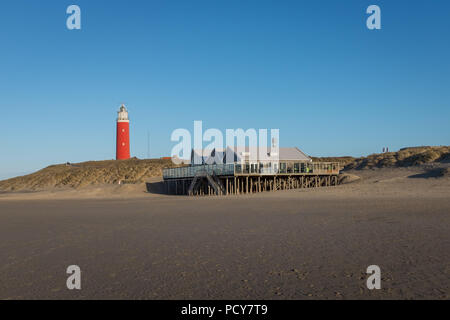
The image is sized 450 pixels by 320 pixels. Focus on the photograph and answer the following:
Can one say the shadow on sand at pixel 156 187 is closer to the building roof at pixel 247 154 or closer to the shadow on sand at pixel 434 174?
the building roof at pixel 247 154

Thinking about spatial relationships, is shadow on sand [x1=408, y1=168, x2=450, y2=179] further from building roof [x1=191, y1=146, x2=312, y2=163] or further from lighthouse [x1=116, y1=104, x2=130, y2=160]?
lighthouse [x1=116, y1=104, x2=130, y2=160]

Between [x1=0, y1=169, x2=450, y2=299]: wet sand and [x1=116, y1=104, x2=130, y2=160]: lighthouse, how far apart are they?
60929 mm

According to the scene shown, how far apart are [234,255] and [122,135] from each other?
69.9 m

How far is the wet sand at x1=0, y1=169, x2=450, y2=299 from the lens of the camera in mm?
6184

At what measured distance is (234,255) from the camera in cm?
854

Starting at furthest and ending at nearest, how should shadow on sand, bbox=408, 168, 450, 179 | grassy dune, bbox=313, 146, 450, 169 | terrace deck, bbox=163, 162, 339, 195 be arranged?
grassy dune, bbox=313, 146, 450, 169 → terrace deck, bbox=163, 162, 339, 195 → shadow on sand, bbox=408, 168, 450, 179

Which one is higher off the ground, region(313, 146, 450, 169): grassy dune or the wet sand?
region(313, 146, 450, 169): grassy dune

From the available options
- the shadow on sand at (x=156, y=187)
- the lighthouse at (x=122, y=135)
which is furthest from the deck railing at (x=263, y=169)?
the lighthouse at (x=122, y=135)

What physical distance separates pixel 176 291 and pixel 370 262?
363 centimetres

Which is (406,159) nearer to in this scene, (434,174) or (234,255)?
(434,174)

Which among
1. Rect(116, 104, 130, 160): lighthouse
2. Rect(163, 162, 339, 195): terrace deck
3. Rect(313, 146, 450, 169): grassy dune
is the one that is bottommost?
Rect(163, 162, 339, 195): terrace deck

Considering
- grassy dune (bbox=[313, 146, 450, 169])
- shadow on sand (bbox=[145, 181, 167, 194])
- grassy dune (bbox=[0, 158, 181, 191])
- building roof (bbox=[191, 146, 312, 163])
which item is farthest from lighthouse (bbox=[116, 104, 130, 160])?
grassy dune (bbox=[313, 146, 450, 169])

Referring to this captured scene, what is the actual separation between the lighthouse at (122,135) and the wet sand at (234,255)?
60.9m

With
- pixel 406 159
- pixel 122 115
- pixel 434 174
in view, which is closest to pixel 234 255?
pixel 434 174
